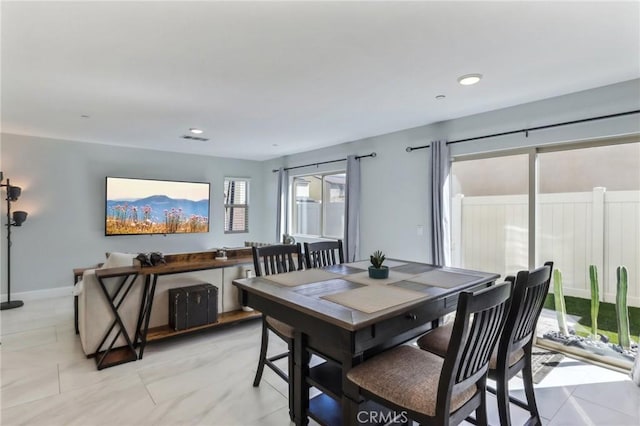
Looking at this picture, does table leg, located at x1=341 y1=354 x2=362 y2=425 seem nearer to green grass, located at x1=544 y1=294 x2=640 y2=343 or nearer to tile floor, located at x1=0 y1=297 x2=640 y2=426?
tile floor, located at x1=0 y1=297 x2=640 y2=426

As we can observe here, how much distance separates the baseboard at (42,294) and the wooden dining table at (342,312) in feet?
14.1

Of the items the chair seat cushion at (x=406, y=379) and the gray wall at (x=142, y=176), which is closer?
the chair seat cushion at (x=406, y=379)

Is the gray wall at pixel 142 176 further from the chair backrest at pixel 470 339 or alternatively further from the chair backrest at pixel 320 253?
the chair backrest at pixel 470 339

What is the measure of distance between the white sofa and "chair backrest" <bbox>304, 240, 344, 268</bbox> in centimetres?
113

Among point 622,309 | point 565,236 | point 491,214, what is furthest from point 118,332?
point 622,309

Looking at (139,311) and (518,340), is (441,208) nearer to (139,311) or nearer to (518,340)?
(518,340)

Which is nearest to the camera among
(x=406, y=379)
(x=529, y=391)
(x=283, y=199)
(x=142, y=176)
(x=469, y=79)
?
(x=406, y=379)

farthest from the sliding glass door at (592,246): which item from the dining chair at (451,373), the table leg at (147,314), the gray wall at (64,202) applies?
the gray wall at (64,202)

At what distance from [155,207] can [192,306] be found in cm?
297

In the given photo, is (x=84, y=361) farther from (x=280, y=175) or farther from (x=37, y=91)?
(x=280, y=175)

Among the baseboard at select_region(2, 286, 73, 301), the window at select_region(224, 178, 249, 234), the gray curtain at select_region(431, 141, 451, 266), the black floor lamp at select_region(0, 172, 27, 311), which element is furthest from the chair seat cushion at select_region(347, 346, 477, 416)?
the window at select_region(224, 178, 249, 234)

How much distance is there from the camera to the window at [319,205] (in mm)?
5590

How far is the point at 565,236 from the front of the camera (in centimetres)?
316

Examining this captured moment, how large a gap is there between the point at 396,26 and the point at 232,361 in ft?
9.26
